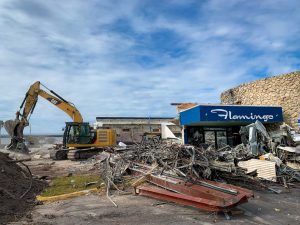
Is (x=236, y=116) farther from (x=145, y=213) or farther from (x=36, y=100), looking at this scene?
(x=36, y=100)

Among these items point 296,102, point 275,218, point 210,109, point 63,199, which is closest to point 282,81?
point 296,102

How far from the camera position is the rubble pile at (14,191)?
30.5ft

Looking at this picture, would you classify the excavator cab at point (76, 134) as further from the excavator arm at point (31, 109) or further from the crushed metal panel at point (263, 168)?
the crushed metal panel at point (263, 168)

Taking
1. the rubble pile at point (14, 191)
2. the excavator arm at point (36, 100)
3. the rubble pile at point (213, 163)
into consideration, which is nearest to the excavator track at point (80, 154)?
the excavator arm at point (36, 100)

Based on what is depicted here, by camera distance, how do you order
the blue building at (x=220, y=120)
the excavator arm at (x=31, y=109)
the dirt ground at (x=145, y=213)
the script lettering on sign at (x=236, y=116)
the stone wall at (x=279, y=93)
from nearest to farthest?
the dirt ground at (x=145, y=213) < the blue building at (x=220, y=120) < the script lettering on sign at (x=236, y=116) < the stone wall at (x=279, y=93) < the excavator arm at (x=31, y=109)

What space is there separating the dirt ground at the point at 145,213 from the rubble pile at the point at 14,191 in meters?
0.39

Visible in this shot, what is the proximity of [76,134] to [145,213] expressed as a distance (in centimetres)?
1991

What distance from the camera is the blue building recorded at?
20356mm

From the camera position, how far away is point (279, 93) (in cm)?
2180

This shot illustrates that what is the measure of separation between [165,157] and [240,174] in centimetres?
271

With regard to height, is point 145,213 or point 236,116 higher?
point 236,116

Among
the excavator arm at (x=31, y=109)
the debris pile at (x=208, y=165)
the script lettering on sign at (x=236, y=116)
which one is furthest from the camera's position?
the excavator arm at (x=31, y=109)

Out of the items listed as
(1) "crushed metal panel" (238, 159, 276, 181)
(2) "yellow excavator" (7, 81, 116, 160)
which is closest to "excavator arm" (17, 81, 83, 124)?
(2) "yellow excavator" (7, 81, 116, 160)

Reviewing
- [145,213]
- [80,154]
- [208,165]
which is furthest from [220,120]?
[145,213]
